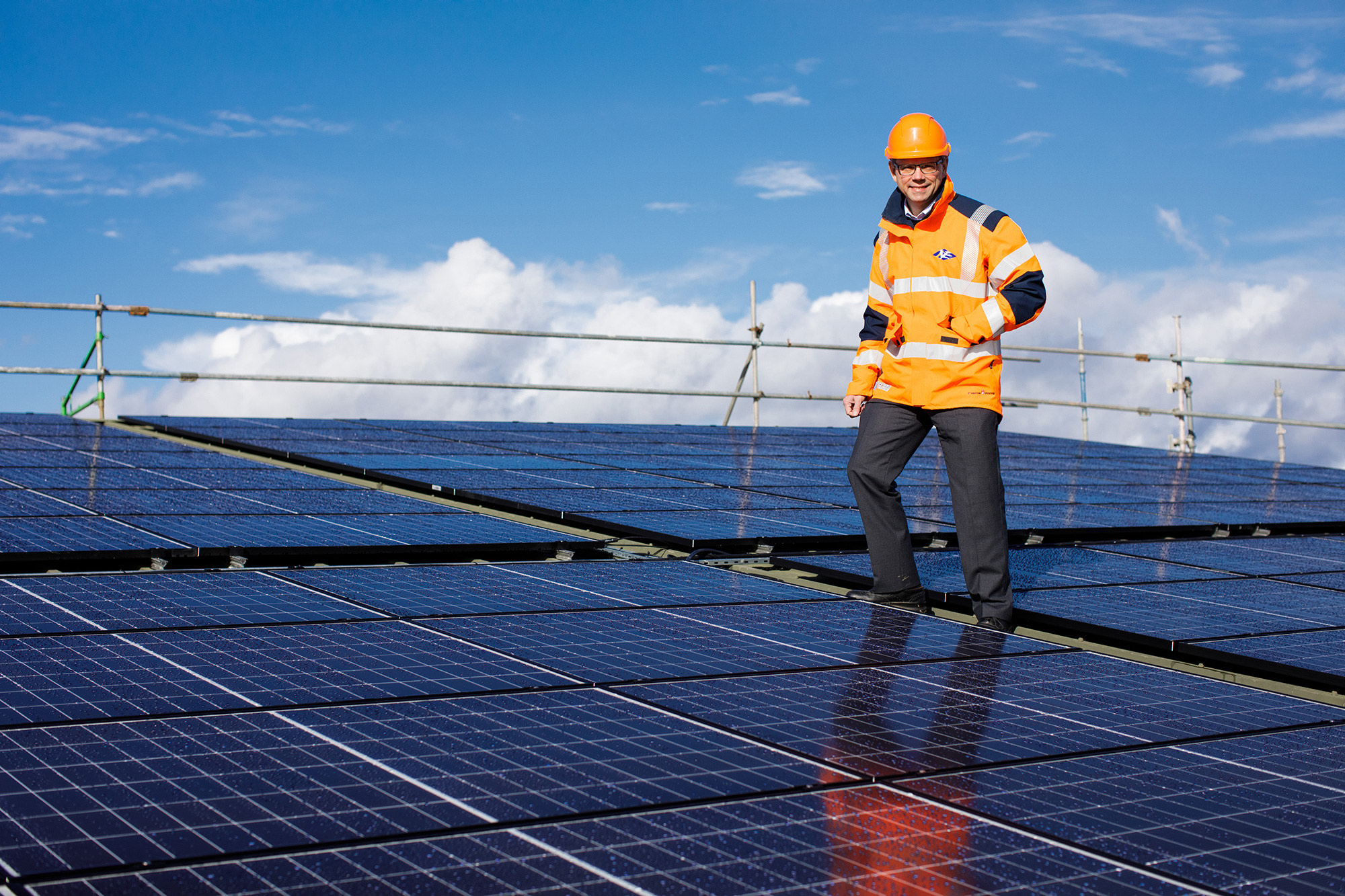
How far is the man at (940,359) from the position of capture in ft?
17.6

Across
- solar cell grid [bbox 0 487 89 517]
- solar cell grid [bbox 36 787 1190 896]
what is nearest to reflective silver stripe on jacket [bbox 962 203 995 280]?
solar cell grid [bbox 36 787 1190 896]

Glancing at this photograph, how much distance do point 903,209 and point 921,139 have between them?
0.32 metres

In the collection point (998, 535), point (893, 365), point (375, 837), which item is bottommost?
point (375, 837)

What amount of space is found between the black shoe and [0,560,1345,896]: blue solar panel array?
1.63ft

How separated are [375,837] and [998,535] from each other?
343cm

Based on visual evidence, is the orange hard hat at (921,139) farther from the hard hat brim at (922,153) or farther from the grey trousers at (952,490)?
the grey trousers at (952,490)

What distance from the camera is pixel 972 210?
215 inches

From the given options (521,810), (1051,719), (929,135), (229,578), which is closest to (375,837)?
(521,810)

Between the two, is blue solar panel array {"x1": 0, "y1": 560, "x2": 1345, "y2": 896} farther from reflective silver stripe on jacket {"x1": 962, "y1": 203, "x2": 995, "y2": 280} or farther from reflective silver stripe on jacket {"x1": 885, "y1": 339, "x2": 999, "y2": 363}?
reflective silver stripe on jacket {"x1": 962, "y1": 203, "x2": 995, "y2": 280}

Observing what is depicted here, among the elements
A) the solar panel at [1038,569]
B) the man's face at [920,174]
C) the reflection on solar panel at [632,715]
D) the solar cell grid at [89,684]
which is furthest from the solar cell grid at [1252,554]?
the solar cell grid at [89,684]

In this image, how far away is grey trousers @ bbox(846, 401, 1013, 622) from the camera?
5.34m

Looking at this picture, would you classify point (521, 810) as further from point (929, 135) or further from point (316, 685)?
point (929, 135)

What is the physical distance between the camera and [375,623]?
4430mm

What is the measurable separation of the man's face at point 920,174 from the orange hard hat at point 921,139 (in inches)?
0.9
